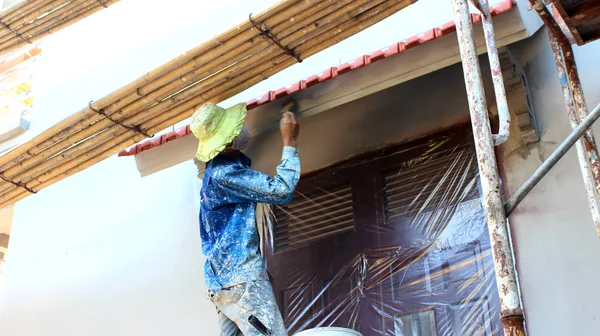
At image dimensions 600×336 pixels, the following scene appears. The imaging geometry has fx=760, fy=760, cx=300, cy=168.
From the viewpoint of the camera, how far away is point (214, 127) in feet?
13.5

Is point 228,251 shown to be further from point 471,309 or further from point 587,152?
point 587,152

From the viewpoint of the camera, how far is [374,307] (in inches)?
161

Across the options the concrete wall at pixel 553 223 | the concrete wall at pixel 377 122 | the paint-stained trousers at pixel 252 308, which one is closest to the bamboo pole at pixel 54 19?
the concrete wall at pixel 377 122

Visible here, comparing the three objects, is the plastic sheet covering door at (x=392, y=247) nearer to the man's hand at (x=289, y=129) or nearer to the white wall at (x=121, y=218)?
the man's hand at (x=289, y=129)

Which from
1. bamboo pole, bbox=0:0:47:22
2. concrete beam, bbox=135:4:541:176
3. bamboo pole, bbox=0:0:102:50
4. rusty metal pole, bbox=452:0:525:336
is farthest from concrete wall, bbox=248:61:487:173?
bamboo pole, bbox=0:0:47:22

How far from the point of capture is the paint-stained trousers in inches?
144

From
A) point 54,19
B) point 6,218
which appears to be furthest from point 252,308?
point 6,218

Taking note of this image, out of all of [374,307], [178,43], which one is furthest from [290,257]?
[178,43]

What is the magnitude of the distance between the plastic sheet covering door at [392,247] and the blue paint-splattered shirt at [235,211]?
63 centimetres

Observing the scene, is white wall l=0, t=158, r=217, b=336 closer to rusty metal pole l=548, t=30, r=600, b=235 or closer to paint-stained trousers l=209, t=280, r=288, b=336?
paint-stained trousers l=209, t=280, r=288, b=336

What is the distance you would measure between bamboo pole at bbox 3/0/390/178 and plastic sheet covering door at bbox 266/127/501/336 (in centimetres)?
96

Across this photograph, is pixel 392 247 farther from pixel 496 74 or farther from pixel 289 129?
pixel 496 74

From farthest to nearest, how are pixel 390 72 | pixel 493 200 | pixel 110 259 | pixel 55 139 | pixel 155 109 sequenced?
pixel 110 259 → pixel 55 139 → pixel 155 109 → pixel 390 72 → pixel 493 200

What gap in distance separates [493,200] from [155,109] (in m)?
2.30
